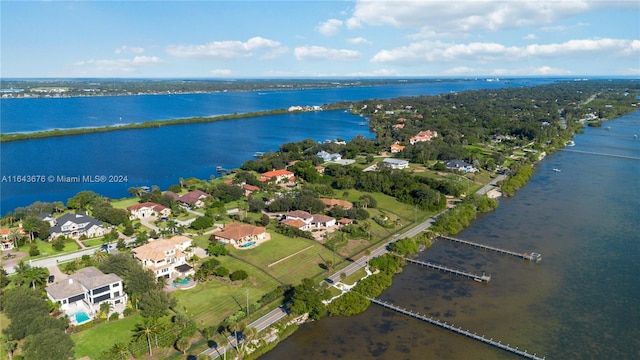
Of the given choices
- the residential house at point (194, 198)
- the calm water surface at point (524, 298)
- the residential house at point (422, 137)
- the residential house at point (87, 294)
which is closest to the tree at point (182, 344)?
the calm water surface at point (524, 298)

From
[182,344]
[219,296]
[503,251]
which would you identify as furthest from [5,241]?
[503,251]

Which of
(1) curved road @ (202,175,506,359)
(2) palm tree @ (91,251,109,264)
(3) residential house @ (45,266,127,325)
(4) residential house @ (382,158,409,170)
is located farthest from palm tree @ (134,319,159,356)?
(4) residential house @ (382,158,409,170)

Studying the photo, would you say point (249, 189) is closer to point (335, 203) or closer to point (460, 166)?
point (335, 203)

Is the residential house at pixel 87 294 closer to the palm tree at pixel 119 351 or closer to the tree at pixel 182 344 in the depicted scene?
the palm tree at pixel 119 351

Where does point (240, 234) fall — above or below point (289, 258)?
above

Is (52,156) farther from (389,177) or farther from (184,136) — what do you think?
(389,177)

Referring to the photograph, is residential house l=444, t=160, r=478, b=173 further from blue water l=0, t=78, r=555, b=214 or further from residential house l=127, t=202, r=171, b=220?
residential house l=127, t=202, r=171, b=220
